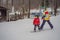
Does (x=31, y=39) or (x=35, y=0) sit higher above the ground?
(x=35, y=0)

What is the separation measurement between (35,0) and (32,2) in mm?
740

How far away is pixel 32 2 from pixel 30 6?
1337mm

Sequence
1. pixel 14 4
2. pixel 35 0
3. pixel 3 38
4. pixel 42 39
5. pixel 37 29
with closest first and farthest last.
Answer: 1. pixel 42 39
2. pixel 3 38
3. pixel 37 29
4. pixel 35 0
5. pixel 14 4

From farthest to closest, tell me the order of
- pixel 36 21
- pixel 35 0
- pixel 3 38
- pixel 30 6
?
pixel 35 0, pixel 30 6, pixel 36 21, pixel 3 38

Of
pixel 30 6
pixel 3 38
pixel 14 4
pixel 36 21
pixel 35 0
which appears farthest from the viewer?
pixel 14 4

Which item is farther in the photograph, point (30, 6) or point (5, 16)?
point (30, 6)

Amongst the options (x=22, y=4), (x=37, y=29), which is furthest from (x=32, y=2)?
(x=37, y=29)

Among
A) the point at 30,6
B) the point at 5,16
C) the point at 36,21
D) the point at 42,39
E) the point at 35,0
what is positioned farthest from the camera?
the point at 35,0

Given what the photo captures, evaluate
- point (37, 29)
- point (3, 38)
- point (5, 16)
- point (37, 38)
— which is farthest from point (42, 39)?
point (5, 16)

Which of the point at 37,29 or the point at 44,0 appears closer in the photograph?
the point at 37,29

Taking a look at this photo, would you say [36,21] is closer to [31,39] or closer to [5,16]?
[31,39]

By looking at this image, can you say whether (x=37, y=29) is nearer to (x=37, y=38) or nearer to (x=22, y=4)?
(x=37, y=38)

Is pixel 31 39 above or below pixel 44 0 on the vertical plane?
below

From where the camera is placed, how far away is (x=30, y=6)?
24984 mm
